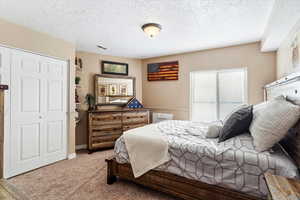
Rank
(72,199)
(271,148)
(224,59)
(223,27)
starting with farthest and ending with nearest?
(224,59)
(223,27)
(72,199)
(271,148)

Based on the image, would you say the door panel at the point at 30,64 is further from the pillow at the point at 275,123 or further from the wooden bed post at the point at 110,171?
the pillow at the point at 275,123

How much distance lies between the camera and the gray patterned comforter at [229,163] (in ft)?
4.24

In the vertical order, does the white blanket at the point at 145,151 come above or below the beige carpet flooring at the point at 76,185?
above

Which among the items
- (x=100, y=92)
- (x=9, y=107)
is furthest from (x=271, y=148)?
(x=100, y=92)

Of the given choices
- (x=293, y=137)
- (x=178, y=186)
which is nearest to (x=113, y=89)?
(x=178, y=186)

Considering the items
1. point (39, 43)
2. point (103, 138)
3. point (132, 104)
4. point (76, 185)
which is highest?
point (39, 43)

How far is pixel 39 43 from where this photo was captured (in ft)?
8.98

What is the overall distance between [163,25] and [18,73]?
7.97 feet

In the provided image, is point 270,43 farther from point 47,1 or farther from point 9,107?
point 9,107

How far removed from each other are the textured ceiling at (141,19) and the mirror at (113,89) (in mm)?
1049

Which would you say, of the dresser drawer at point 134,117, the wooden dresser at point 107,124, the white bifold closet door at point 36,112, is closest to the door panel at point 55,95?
the white bifold closet door at point 36,112

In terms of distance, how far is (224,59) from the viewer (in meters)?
3.69

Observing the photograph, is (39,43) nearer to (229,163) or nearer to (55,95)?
(55,95)

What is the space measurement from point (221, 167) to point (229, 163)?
9 cm
